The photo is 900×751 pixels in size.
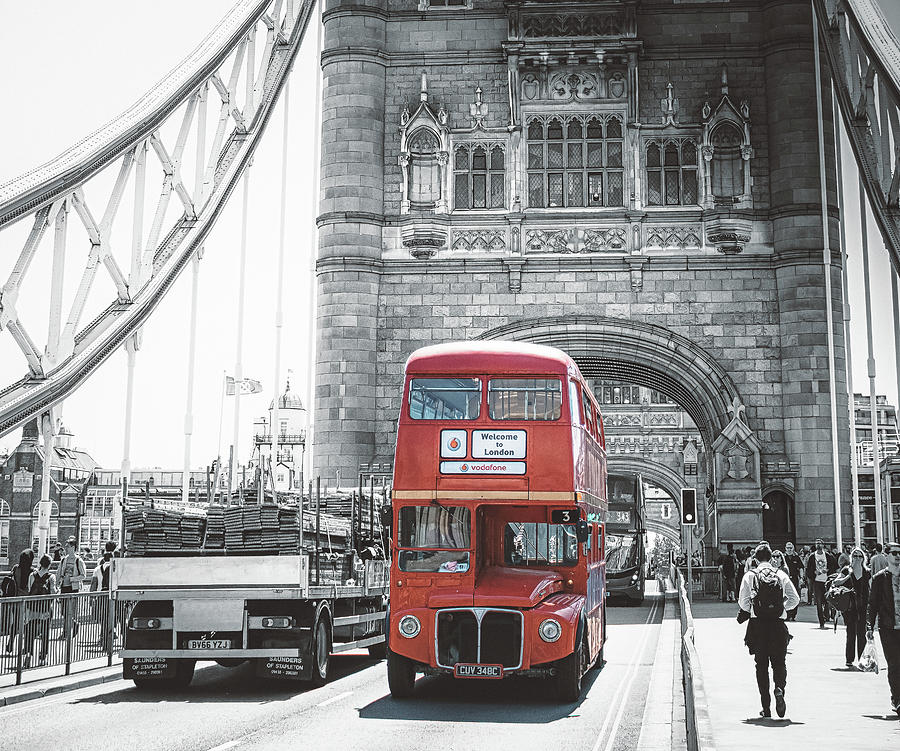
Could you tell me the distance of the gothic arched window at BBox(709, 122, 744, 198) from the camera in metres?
29.0

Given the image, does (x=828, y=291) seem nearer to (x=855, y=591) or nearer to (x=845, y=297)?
(x=845, y=297)

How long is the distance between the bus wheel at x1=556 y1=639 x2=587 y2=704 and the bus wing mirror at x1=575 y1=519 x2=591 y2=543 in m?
1.05

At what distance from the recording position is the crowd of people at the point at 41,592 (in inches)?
529

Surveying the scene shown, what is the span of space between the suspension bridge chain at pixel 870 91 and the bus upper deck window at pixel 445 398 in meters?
14.7

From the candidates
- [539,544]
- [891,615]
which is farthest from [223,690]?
[891,615]

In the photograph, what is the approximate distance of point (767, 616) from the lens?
10.3 m

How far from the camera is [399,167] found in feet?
96.8

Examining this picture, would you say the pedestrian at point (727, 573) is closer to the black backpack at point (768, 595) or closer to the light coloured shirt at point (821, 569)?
the light coloured shirt at point (821, 569)

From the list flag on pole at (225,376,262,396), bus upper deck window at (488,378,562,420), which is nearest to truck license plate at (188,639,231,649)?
bus upper deck window at (488,378,562,420)

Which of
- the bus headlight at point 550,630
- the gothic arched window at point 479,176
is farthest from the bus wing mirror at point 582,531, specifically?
the gothic arched window at point 479,176

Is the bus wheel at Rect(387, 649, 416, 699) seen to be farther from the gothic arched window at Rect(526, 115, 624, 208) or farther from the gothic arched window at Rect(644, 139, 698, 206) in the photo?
the gothic arched window at Rect(644, 139, 698, 206)

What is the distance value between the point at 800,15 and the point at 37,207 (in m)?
19.1

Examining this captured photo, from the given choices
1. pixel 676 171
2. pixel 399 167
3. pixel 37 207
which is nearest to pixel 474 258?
pixel 399 167

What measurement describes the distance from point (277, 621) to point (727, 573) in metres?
16.3
